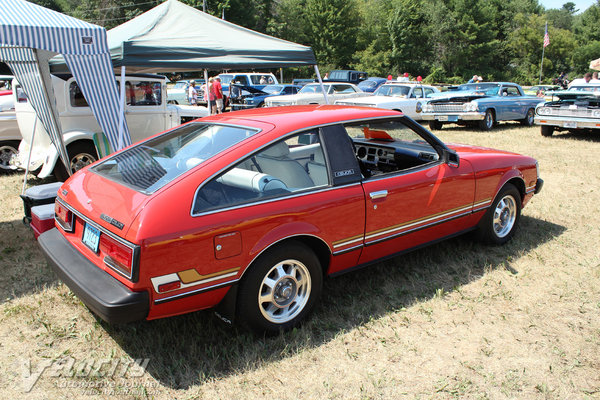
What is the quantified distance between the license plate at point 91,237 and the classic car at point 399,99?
11155 millimetres

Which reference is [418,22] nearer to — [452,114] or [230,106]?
[230,106]

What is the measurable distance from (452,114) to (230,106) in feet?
31.8

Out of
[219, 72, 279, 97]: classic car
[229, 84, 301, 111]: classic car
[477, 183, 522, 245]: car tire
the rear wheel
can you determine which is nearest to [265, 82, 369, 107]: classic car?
[229, 84, 301, 111]: classic car

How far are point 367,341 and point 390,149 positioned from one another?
193 cm

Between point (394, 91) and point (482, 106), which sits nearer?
point (482, 106)

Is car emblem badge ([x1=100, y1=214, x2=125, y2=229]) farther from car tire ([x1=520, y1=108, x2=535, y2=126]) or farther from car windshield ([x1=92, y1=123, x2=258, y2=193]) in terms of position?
car tire ([x1=520, y1=108, x2=535, y2=126])

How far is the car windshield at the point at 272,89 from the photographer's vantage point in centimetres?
2022

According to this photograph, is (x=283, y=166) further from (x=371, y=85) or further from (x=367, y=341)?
(x=371, y=85)

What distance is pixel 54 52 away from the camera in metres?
4.90

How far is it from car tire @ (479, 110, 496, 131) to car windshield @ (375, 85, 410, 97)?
2.64m

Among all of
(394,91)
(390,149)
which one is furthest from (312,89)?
(390,149)

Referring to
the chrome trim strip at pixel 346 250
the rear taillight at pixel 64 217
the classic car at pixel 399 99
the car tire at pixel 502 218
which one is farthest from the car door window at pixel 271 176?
the classic car at pixel 399 99

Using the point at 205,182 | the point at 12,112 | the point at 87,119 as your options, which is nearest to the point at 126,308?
the point at 205,182

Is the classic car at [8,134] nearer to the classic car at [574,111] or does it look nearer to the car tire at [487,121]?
the car tire at [487,121]
